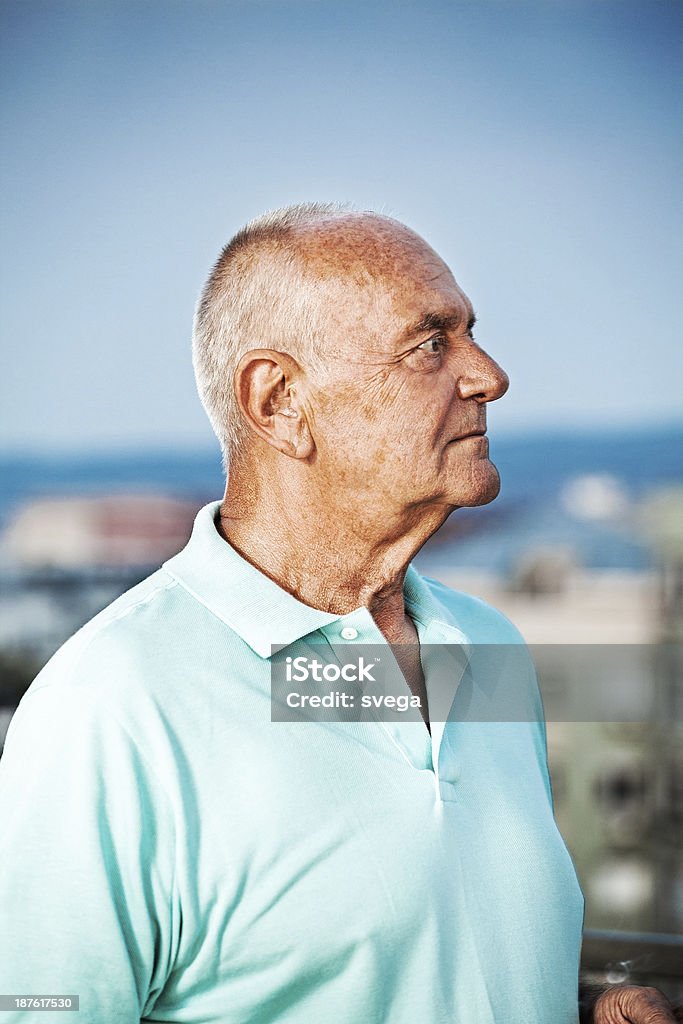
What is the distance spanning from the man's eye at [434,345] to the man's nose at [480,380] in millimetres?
28

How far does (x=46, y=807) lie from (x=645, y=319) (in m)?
3.67

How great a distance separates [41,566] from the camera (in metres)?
3.52

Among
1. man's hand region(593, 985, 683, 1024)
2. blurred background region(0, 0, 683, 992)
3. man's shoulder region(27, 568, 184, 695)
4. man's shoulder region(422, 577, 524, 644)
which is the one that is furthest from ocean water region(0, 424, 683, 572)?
man's shoulder region(27, 568, 184, 695)

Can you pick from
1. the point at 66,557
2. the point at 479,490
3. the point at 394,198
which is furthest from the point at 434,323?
the point at 66,557

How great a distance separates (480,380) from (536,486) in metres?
2.84

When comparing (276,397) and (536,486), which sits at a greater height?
(536,486)

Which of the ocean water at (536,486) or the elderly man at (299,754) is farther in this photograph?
the ocean water at (536,486)

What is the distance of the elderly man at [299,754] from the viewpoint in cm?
65

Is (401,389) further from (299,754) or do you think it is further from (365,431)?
(299,754)

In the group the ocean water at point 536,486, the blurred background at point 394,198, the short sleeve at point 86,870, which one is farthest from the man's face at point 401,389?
the ocean water at point 536,486

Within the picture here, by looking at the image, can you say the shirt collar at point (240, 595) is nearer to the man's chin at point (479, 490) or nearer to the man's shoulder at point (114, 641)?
the man's shoulder at point (114, 641)

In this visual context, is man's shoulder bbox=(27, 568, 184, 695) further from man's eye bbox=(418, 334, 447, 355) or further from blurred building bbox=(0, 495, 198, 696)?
blurred building bbox=(0, 495, 198, 696)

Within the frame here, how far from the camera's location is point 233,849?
671 millimetres

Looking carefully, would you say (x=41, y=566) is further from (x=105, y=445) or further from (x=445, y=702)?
(x=445, y=702)
